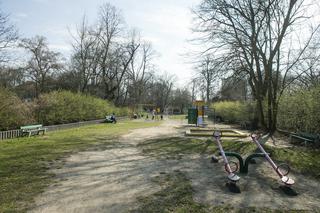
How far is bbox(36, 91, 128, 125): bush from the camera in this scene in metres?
20.1

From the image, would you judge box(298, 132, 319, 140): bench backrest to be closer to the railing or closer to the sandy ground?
the sandy ground

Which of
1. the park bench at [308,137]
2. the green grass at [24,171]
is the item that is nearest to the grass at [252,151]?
the park bench at [308,137]

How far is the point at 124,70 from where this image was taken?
48688 millimetres

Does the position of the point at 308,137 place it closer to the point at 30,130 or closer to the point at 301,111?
the point at 301,111

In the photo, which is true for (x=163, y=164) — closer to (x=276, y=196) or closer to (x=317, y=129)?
(x=276, y=196)

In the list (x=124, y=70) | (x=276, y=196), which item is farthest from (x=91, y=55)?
(x=276, y=196)

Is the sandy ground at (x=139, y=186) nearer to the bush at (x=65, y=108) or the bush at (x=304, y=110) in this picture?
the bush at (x=304, y=110)

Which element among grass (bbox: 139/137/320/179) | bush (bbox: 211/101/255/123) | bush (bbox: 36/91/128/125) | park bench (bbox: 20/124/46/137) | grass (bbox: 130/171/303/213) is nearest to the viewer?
grass (bbox: 130/171/303/213)

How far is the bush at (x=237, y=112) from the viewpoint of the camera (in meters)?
28.6

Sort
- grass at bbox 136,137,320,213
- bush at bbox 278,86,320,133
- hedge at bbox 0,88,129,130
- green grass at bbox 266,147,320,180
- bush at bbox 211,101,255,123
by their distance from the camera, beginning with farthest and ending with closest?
bush at bbox 211,101,255,123 → hedge at bbox 0,88,129,130 → bush at bbox 278,86,320,133 → green grass at bbox 266,147,320,180 → grass at bbox 136,137,320,213

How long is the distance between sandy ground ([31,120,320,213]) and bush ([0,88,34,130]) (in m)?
6.76

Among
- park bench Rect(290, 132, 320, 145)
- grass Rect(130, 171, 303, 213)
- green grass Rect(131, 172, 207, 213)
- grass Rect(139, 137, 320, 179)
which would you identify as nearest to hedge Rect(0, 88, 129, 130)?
grass Rect(139, 137, 320, 179)

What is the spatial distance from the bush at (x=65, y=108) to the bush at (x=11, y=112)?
306 cm

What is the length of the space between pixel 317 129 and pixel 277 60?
26.6 feet
